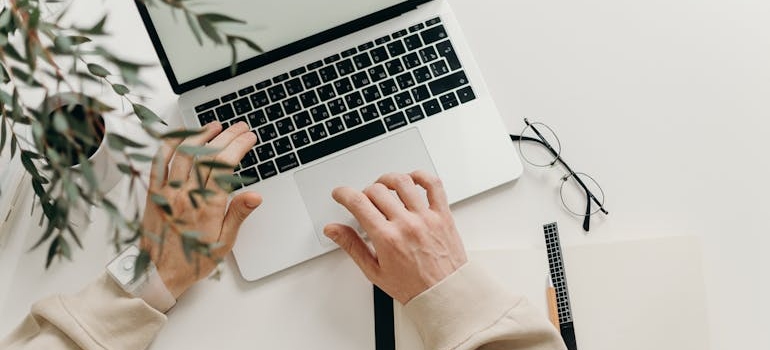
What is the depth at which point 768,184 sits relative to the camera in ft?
3.31

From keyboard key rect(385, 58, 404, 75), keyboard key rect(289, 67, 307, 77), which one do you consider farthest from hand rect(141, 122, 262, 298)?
keyboard key rect(385, 58, 404, 75)

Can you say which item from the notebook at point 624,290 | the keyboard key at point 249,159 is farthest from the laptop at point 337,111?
the notebook at point 624,290

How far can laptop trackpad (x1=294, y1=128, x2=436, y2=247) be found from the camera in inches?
37.5

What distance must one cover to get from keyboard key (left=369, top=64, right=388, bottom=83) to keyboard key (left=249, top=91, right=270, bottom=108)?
14 cm

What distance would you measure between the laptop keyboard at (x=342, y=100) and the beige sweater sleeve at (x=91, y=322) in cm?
22

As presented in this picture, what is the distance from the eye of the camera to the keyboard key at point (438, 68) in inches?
38.6

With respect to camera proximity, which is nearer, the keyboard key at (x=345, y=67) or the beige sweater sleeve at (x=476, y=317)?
the beige sweater sleeve at (x=476, y=317)

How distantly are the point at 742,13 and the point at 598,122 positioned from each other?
0.28m

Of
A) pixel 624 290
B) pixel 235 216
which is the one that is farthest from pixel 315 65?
pixel 624 290

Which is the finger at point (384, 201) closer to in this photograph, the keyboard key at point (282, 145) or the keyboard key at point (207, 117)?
the keyboard key at point (282, 145)

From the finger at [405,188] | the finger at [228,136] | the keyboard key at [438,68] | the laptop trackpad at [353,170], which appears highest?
the finger at [228,136]

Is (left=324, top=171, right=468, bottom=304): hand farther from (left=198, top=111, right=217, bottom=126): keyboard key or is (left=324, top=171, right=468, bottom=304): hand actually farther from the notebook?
(left=198, top=111, right=217, bottom=126): keyboard key

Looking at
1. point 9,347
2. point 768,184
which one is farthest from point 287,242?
point 768,184

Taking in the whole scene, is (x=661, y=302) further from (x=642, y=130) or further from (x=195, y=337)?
(x=195, y=337)
